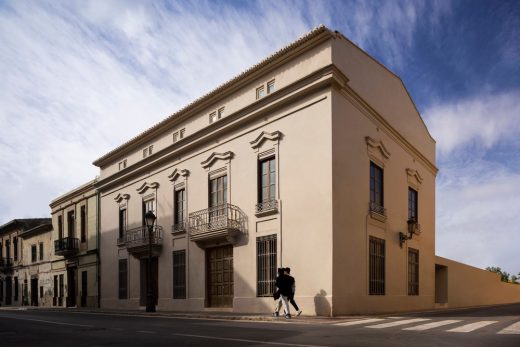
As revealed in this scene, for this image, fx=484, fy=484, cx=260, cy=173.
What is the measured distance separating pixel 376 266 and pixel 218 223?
20.0 ft

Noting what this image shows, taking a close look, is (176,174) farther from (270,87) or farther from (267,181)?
(270,87)

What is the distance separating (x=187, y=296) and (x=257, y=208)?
6.13 meters

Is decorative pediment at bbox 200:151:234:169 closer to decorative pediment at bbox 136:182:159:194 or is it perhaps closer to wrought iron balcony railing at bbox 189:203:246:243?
wrought iron balcony railing at bbox 189:203:246:243

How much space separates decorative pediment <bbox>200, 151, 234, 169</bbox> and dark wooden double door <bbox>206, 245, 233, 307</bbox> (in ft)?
11.5

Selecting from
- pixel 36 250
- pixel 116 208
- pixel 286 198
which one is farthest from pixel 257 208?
pixel 36 250

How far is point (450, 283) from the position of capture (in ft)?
85.7

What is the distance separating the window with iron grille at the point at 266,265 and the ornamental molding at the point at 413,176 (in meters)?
8.25

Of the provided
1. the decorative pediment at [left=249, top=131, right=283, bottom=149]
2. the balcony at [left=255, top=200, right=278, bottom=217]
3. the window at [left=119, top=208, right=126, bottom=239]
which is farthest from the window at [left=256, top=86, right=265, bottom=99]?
the window at [left=119, top=208, right=126, bottom=239]

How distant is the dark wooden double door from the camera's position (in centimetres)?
1888

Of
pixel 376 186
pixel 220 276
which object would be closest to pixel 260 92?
pixel 376 186

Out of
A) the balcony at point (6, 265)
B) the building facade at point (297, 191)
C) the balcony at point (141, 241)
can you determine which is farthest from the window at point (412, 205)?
the balcony at point (6, 265)

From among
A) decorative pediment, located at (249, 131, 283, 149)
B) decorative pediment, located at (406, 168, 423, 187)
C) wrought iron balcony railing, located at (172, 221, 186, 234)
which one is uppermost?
decorative pediment, located at (249, 131, 283, 149)

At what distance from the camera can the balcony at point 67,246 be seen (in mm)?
31770

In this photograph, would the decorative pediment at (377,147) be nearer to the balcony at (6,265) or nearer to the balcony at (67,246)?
the balcony at (67,246)
